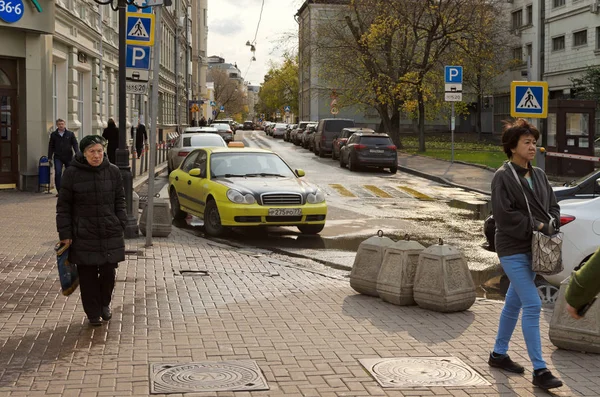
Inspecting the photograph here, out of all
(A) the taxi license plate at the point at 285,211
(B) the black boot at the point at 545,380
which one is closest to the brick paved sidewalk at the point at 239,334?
(B) the black boot at the point at 545,380

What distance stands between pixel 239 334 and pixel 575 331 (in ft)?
8.31

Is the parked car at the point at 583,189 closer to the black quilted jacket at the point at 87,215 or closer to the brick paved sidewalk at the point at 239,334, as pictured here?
the brick paved sidewalk at the point at 239,334

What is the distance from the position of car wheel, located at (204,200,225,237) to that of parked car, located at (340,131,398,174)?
17102 millimetres

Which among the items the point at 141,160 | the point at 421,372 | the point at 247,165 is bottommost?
the point at 421,372

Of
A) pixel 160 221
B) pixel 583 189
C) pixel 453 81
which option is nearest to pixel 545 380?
pixel 583 189

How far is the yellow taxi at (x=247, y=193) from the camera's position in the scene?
45.9 ft

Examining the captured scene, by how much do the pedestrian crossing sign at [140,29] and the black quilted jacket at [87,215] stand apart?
7.42m

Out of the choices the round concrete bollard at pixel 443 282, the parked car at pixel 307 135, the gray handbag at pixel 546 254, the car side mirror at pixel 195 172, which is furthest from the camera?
the parked car at pixel 307 135

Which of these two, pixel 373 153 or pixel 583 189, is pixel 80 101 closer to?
pixel 373 153

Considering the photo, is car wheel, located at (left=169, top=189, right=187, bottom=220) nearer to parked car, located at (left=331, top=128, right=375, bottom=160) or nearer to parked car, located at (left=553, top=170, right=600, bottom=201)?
parked car, located at (left=553, top=170, right=600, bottom=201)

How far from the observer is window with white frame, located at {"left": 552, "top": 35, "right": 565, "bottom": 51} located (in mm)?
54547

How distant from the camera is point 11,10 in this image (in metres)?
19.7

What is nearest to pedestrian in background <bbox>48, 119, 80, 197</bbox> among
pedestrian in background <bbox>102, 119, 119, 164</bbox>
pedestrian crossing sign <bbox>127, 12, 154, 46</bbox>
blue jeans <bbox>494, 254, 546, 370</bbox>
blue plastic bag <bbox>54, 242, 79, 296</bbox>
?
pedestrian in background <bbox>102, 119, 119, 164</bbox>

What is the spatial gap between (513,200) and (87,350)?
3178mm
